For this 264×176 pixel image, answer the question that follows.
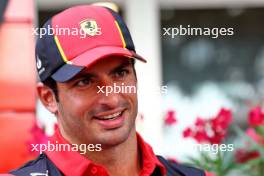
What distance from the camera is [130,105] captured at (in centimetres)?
184

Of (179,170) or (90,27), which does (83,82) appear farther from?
(179,170)

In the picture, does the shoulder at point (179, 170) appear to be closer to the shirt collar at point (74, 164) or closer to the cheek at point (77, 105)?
the shirt collar at point (74, 164)

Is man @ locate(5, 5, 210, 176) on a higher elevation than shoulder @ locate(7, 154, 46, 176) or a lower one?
higher

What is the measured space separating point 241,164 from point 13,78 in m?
1.17

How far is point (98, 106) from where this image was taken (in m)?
1.80

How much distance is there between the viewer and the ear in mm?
1869

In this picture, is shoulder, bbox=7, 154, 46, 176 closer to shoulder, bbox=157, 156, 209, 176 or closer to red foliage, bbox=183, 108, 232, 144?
shoulder, bbox=157, 156, 209, 176

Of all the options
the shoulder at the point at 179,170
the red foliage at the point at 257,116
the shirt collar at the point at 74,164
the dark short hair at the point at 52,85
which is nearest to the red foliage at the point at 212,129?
the red foliage at the point at 257,116

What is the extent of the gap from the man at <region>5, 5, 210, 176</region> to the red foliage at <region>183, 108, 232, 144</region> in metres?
0.78

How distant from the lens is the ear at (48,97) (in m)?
1.87

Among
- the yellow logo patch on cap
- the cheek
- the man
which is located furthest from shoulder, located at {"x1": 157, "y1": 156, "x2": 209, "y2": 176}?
the yellow logo patch on cap

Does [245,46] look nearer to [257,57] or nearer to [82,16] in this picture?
[257,57]

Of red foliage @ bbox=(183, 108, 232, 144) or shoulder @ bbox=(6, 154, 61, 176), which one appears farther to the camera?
red foliage @ bbox=(183, 108, 232, 144)

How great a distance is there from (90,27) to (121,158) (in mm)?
338
